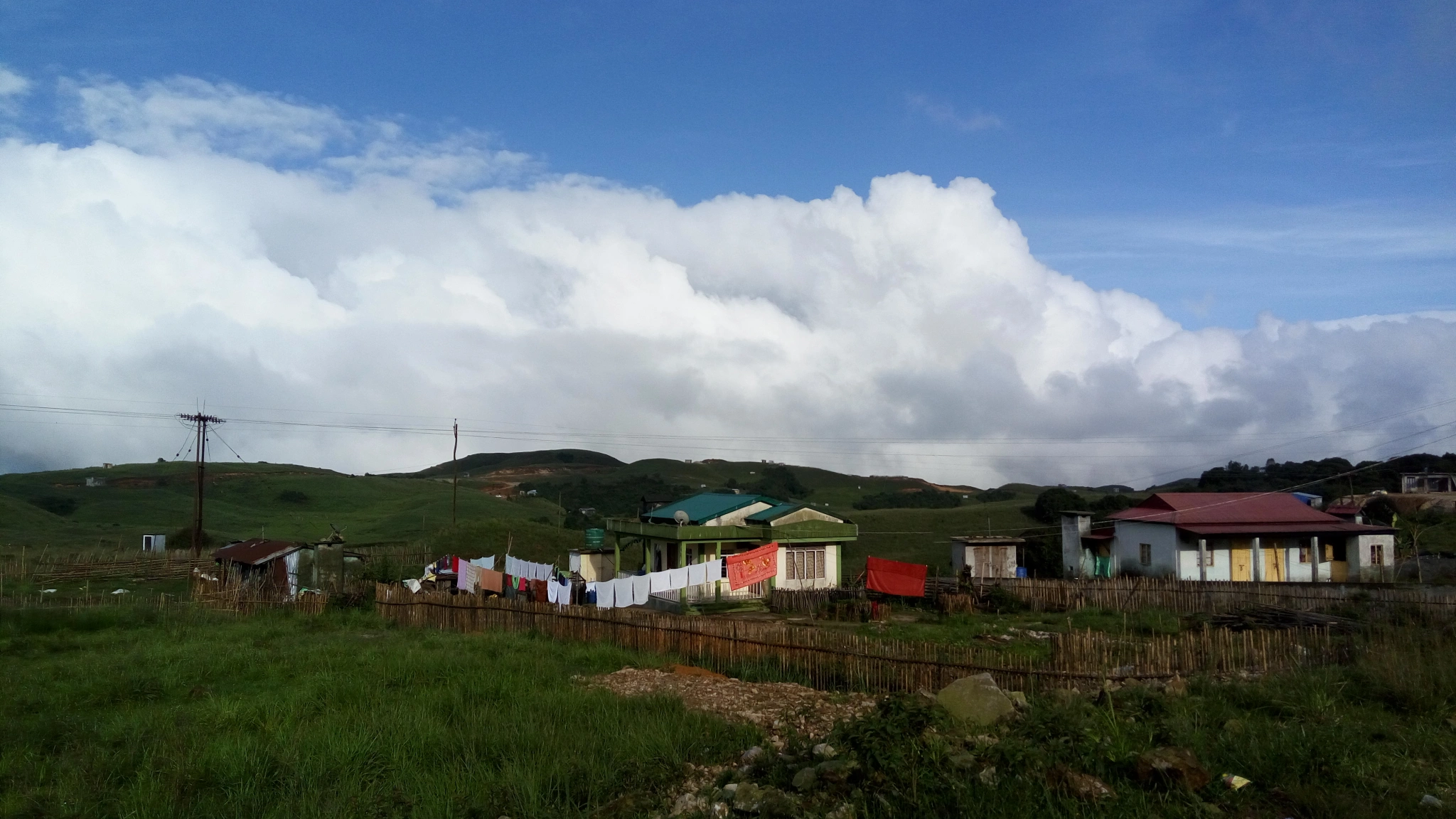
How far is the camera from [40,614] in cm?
2191

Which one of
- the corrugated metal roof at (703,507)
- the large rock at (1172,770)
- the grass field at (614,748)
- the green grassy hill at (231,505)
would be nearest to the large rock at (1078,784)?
the grass field at (614,748)

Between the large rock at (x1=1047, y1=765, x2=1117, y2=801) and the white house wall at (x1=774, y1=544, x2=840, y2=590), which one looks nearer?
the large rock at (x1=1047, y1=765, x2=1117, y2=801)

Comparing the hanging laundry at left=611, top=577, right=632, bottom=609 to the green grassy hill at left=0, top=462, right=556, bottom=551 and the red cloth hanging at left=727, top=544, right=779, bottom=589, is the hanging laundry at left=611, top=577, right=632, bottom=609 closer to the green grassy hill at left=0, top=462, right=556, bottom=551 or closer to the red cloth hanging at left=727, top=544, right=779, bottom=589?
the red cloth hanging at left=727, top=544, right=779, bottom=589

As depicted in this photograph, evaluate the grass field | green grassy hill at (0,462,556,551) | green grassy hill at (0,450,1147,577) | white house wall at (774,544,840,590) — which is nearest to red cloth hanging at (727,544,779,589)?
white house wall at (774,544,840,590)

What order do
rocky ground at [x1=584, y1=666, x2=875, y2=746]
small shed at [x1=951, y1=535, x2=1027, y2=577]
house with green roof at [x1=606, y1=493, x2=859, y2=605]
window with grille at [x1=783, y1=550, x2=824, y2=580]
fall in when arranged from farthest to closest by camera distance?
small shed at [x1=951, y1=535, x2=1027, y2=577]
window with grille at [x1=783, y1=550, x2=824, y2=580]
house with green roof at [x1=606, y1=493, x2=859, y2=605]
rocky ground at [x1=584, y1=666, x2=875, y2=746]

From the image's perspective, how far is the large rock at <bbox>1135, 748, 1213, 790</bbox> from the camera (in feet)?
A: 22.1

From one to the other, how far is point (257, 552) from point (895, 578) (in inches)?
985

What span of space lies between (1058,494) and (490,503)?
51.7 meters

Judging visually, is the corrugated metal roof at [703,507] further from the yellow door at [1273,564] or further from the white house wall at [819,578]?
the yellow door at [1273,564]

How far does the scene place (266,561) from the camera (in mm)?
33094

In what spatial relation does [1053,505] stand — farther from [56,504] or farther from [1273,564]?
[56,504]

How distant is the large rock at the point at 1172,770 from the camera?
675cm

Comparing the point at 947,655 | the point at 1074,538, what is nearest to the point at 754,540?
the point at 1074,538

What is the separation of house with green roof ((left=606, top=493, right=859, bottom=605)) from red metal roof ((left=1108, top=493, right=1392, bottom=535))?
14.6m
